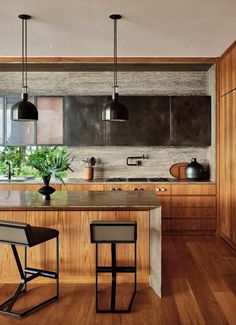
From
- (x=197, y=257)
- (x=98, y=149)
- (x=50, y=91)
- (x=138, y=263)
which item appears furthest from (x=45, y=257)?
(x=50, y=91)

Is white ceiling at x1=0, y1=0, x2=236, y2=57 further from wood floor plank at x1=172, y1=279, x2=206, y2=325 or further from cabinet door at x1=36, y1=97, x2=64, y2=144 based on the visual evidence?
wood floor plank at x1=172, y1=279, x2=206, y2=325

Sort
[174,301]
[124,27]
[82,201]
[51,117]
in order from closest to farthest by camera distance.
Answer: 1. [174,301]
2. [82,201]
3. [124,27]
4. [51,117]

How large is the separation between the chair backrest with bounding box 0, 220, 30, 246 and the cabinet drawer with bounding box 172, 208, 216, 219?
10.9 ft

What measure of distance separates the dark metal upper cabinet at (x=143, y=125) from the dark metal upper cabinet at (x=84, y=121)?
18 centimetres

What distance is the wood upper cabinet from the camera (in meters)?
5.45

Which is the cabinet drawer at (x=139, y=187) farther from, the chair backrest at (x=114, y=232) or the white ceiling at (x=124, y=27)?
the chair backrest at (x=114, y=232)

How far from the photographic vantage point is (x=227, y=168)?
5754 mm

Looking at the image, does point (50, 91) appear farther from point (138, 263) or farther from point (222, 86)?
point (138, 263)

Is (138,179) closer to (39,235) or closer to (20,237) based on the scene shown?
(39,235)

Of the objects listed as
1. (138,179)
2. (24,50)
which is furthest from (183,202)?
(24,50)

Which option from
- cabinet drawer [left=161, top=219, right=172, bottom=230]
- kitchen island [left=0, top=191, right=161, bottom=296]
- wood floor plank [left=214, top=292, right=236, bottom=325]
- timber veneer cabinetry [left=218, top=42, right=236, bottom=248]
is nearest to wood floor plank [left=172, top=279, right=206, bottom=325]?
wood floor plank [left=214, top=292, right=236, bottom=325]

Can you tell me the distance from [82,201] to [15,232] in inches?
31.7

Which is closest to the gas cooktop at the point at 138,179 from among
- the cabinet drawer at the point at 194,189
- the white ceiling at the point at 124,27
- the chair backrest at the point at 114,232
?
the cabinet drawer at the point at 194,189

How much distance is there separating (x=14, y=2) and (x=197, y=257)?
364cm
